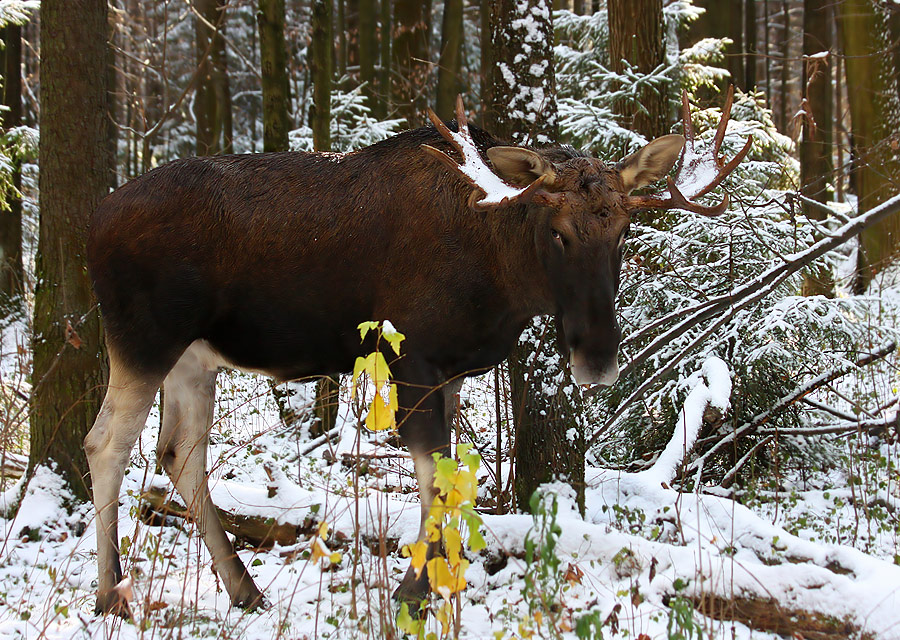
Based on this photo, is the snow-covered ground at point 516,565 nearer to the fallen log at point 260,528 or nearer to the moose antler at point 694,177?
the fallen log at point 260,528

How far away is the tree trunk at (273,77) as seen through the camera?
8.98 m

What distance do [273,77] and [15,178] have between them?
19.0 feet

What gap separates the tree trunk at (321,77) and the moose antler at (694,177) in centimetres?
553

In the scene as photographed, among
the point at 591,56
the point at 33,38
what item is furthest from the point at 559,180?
the point at 33,38

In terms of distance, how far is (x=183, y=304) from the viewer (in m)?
4.58

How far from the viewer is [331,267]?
14.8ft

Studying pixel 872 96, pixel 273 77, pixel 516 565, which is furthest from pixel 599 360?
pixel 872 96

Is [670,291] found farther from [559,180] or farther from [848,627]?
[848,627]

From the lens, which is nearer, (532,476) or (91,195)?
(532,476)

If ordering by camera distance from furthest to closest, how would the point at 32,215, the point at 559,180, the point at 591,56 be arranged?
the point at 32,215 → the point at 591,56 → the point at 559,180

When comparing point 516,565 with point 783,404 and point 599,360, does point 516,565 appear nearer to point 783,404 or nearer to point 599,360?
point 599,360

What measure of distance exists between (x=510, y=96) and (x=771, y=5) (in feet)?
133

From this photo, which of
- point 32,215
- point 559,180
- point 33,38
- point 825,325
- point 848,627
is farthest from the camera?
point 33,38

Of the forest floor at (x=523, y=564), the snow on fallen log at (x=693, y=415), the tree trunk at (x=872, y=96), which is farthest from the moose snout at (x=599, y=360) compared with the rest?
the tree trunk at (x=872, y=96)
